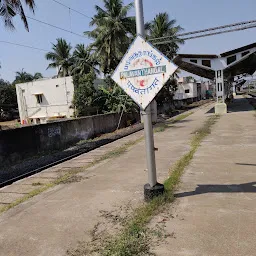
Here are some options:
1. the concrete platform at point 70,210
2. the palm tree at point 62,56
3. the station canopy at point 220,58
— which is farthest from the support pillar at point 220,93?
the palm tree at point 62,56

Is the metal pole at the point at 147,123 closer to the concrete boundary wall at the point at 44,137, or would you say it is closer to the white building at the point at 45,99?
the concrete boundary wall at the point at 44,137

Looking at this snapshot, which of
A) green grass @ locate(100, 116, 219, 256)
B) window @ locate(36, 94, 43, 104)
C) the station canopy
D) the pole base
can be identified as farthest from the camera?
window @ locate(36, 94, 43, 104)

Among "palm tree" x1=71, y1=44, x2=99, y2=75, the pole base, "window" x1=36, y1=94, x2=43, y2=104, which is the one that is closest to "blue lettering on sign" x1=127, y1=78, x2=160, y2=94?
the pole base

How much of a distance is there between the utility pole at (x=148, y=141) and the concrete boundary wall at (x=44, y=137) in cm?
757

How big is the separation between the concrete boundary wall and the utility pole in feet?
24.8

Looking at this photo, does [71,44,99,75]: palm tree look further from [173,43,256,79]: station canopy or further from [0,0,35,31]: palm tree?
[0,0,35,31]: palm tree

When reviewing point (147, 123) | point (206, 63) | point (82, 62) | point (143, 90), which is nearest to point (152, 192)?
point (147, 123)

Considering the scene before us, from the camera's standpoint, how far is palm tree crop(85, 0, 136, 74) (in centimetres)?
2667

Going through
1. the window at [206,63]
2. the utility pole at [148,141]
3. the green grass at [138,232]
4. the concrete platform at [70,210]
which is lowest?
the concrete platform at [70,210]

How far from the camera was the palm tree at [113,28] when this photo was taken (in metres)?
26.7

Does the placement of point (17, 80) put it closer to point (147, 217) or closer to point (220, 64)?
point (220, 64)

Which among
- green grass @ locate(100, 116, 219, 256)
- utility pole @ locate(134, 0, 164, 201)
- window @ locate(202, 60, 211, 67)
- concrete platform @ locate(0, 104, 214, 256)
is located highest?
window @ locate(202, 60, 211, 67)

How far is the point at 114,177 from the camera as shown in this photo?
6.48 m

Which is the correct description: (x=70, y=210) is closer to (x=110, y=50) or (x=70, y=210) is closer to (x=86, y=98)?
(x=86, y=98)
